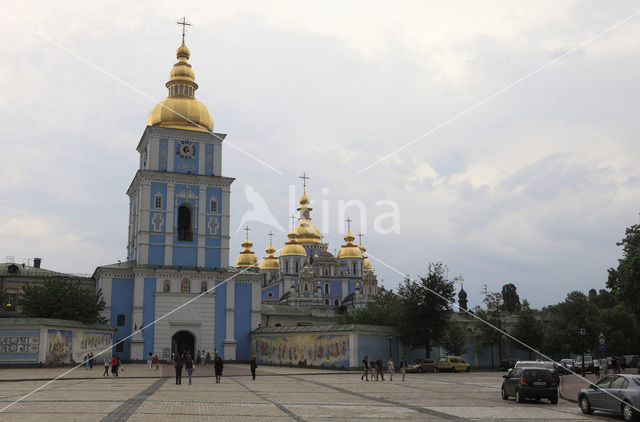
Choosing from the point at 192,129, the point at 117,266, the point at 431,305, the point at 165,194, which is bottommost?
the point at 431,305

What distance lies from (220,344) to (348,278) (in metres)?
48.7

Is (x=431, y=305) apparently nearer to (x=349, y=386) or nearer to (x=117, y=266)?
(x=349, y=386)

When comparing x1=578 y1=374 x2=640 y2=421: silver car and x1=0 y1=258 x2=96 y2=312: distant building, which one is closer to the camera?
x1=578 y1=374 x2=640 y2=421: silver car

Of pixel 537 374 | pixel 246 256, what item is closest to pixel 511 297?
pixel 246 256

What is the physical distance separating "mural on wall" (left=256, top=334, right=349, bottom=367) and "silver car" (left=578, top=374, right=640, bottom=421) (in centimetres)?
2836

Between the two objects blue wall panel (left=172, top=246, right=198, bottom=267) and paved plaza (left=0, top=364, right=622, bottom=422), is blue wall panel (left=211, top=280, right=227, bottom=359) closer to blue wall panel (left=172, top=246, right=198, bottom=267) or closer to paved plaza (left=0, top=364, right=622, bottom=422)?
blue wall panel (left=172, top=246, right=198, bottom=267)

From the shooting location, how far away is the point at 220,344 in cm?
5422

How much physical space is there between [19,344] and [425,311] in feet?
89.5

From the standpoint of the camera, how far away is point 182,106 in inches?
2263

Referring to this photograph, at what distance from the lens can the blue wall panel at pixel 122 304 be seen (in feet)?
170

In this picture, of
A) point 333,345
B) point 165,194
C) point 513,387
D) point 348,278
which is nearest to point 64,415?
point 513,387

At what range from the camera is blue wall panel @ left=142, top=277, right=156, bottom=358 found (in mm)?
51812

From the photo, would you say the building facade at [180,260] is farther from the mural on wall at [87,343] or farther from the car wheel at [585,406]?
the car wheel at [585,406]

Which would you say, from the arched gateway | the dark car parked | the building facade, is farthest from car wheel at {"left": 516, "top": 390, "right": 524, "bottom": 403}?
the arched gateway
